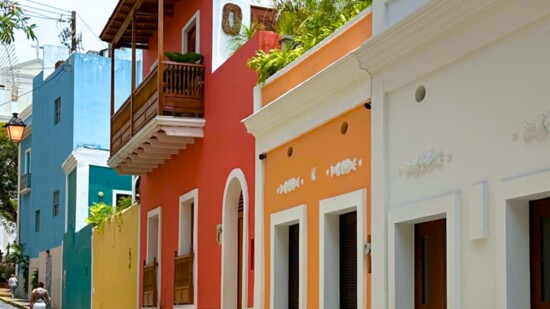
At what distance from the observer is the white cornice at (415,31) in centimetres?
949

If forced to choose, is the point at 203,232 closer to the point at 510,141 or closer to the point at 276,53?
the point at 276,53

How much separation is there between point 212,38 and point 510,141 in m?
9.88

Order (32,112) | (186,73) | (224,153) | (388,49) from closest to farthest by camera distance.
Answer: (388,49) → (224,153) → (186,73) → (32,112)

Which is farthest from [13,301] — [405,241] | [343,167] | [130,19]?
[405,241]

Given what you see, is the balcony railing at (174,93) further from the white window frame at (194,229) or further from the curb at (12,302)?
the curb at (12,302)

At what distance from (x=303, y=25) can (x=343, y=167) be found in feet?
12.3

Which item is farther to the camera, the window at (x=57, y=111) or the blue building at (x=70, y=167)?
the window at (x=57, y=111)

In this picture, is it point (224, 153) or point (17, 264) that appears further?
point (17, 264)

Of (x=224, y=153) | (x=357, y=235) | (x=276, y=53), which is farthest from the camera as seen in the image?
(x=224, y=153)

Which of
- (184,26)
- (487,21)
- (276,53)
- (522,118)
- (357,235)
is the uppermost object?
(184,26)

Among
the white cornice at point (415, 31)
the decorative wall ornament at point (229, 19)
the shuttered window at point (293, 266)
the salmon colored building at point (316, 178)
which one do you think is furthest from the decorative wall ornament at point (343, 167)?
the decorative wall ornament at point (229, 19)

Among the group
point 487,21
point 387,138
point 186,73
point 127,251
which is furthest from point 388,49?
point 127,251

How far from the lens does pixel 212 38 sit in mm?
18125

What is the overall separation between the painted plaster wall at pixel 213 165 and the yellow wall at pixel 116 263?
10.5 feet
